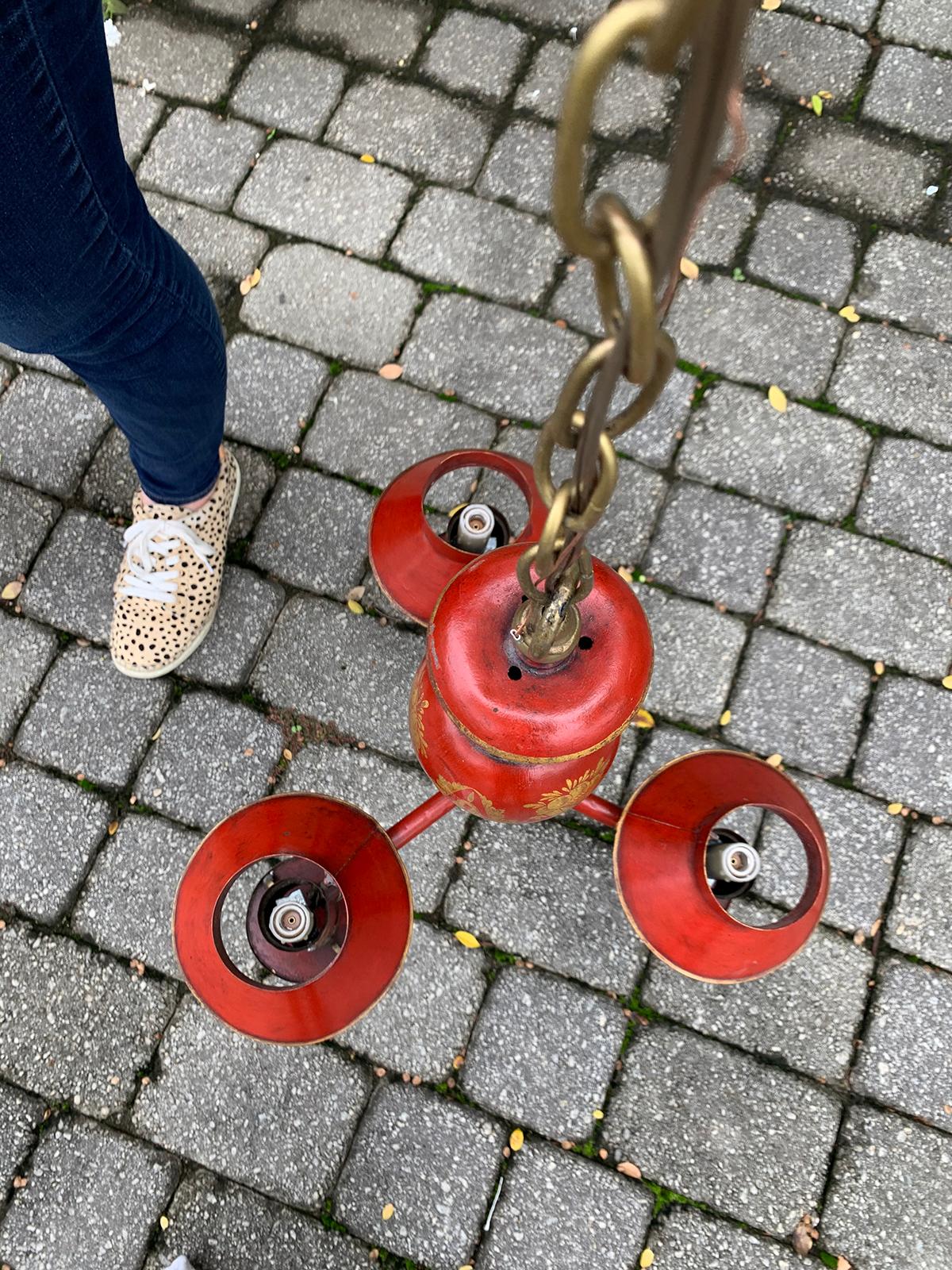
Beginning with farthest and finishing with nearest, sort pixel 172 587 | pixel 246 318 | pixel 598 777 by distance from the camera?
1. pixel 246 318
2. pixel 172 587
3. pixel 598 777

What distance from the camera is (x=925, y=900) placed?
2104 mm

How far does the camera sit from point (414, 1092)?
2000 mm

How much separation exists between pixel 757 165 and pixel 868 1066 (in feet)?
8.04

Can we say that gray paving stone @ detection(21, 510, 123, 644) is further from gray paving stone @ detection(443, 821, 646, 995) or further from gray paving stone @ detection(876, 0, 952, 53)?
gray paving stone @ detection(876, 0, 952, 53)

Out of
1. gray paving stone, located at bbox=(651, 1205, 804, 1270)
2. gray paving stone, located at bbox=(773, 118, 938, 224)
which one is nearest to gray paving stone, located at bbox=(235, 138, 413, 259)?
gray paving stone, located at bbox=(773, 118, 938, 224)

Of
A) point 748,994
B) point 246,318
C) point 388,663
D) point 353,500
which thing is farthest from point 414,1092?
point 246,318

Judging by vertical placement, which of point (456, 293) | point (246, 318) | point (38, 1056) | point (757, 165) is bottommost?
point (38, 1056)

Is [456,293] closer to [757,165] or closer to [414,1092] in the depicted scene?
[757,165]

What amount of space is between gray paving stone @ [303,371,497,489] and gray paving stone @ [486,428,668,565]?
0.10 meters

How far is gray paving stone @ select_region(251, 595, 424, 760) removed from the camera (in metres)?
2.25

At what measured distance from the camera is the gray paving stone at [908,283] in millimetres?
2576

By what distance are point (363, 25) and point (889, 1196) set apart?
3.51 metres

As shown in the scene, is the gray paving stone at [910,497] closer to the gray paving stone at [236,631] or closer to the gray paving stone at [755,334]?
the gray paving stone at [755,334]

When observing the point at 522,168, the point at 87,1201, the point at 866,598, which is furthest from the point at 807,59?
the point at 87,1201
